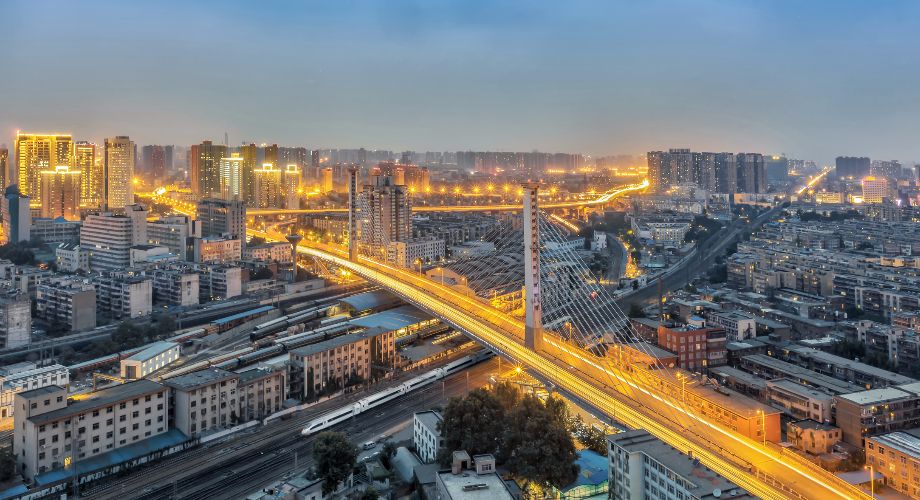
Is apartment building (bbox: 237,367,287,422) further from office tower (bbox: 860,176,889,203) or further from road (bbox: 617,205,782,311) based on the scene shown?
office tower (bbox: 860,176,889,203)

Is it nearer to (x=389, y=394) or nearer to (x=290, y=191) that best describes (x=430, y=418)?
(x=389, y=394)

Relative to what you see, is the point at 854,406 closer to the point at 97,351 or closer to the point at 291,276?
the point at 97,351

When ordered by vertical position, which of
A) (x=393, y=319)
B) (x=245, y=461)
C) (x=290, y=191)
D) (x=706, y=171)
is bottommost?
(x=245, y=461)

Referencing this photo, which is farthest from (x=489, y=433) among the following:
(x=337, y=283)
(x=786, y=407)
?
(x=337, y=283)

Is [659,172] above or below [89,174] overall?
above

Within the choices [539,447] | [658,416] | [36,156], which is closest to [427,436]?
[539,447]

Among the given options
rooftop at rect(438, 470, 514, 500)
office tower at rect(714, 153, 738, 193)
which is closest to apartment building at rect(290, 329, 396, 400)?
rooftop at rect(438, 470, 514, 500)
